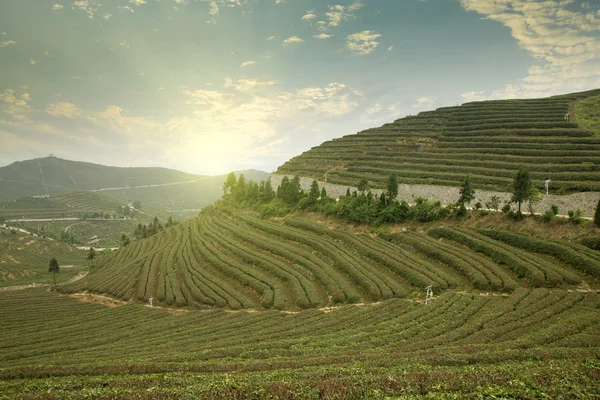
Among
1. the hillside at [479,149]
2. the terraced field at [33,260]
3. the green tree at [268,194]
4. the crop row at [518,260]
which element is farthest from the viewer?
the terraced field at [33,260]

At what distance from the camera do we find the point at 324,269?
37719mm

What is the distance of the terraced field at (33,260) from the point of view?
77.8m

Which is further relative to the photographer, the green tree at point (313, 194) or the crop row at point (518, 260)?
the green tree at point (313, 194)

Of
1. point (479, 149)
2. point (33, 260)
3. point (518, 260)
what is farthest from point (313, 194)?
point (33, 260)

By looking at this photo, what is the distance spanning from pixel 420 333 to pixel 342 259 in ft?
62.1

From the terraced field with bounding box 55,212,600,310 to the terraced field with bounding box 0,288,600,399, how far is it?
11.1ft

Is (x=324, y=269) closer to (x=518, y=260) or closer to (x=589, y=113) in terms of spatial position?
(x=518, y=260)

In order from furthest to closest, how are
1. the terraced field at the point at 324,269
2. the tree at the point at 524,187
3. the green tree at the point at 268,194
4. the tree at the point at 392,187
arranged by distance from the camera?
1. the green tree at the point at 268,194
2. the tree at the point at 392,187
3. the tree at the point at 524,187
4. the terraced field at the point at 324,269

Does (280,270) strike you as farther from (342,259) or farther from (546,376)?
(546,376)

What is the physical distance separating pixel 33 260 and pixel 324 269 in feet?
368

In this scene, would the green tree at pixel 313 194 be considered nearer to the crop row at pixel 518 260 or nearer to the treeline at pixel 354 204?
the treeline at pixel 354 204

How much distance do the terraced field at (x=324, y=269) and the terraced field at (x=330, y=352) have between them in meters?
3.37

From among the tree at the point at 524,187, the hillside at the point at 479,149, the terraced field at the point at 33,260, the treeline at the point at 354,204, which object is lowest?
the terraced field at the point at 33,260

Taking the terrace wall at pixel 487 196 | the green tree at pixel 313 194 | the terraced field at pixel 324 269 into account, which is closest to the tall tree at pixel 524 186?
the terraced field at pixel 324 269
